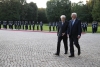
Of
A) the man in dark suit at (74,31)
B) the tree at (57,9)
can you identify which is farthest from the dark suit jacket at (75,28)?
the tree at (57,9)

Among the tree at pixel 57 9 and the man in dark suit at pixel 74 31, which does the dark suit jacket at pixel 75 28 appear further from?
the tree at pixel 57 9

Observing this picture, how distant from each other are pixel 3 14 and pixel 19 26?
40.2m

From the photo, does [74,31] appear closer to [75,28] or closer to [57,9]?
[75,28]

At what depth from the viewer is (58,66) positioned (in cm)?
793

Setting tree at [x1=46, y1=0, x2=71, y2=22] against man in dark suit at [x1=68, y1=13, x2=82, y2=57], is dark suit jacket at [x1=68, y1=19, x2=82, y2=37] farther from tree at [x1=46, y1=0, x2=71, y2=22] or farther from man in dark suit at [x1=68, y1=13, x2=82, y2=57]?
tree at [x1=46, y1=0, x2=71, y2=22]

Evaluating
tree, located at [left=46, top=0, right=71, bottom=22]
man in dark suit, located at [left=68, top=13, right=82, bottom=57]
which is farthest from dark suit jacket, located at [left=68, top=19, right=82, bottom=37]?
tree, located at [left=46, top=0, right=71, bottom=22]

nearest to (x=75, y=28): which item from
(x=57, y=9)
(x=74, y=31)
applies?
(x=74, y=31)

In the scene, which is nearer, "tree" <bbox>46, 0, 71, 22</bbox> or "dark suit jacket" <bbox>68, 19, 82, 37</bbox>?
"dark suit jacket" <bbox>68, 19, 82, 37</bbox>

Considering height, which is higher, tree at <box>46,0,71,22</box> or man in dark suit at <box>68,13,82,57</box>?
tree at <box>46,0,71,22</box>

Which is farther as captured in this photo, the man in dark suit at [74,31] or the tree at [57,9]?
the tree at [57,9]

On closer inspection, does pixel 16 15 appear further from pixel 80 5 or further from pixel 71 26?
pixel 71 26

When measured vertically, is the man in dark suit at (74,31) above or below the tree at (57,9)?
below

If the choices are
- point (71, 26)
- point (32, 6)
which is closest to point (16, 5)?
point (32, 6)

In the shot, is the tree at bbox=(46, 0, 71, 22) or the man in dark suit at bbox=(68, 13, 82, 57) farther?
the tree at bbox=(46, 0, 71, 22)
